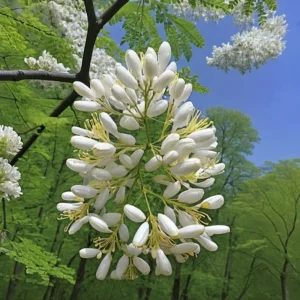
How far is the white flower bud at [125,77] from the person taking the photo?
0.68m

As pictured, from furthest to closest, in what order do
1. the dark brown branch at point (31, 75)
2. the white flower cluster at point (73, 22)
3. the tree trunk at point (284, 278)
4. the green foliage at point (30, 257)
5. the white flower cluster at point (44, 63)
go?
the tree trunk at point (284, 278) < the white flower cluster at point (73, 22) < the green foliage at point (30, 257) < the white flower cluster at point (44, 63) < the dark brown branch at point (31, 75)

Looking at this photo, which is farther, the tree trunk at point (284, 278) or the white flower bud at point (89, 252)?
the tree trunk at point (284, 278)

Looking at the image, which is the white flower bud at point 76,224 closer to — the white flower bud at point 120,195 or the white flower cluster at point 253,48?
the white flower bud at point 120,195

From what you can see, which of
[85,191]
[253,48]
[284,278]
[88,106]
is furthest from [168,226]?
[284,278]

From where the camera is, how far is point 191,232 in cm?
64

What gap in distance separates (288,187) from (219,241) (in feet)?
9.66

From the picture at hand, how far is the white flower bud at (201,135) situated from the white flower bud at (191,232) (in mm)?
129

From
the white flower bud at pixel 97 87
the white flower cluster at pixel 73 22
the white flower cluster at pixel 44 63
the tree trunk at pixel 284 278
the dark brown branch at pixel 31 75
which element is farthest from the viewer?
the tree trunk at pixel 284 278

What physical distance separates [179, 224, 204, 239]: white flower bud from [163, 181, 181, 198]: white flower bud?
55 millimetres

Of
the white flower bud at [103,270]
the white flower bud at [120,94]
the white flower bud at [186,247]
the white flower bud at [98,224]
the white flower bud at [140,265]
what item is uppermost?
the white flower bud at [120,94]

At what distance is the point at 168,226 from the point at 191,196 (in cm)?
7

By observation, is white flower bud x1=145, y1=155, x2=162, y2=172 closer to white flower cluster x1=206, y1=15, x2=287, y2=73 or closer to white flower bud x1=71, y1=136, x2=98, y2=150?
white flower bud x1=71, y1=136, x2=98, y2=150

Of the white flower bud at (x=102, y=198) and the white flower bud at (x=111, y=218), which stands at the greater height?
the white flower bud at (x=102, y=198)

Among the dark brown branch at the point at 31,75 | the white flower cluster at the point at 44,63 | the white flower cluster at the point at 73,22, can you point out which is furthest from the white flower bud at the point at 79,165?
the white flower cluster at the point at 73,22
